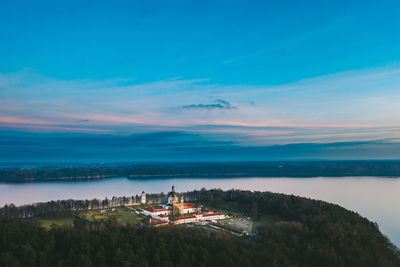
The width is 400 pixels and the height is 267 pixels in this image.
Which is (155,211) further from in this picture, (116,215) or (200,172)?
(200,172)

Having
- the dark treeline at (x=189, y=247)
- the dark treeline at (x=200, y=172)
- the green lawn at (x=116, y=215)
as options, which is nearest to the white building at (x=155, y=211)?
the green lawn at (x=116, y=215)

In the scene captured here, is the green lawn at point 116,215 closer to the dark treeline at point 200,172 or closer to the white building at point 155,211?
the white building at point 155,211

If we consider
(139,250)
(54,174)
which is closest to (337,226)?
(139,250)

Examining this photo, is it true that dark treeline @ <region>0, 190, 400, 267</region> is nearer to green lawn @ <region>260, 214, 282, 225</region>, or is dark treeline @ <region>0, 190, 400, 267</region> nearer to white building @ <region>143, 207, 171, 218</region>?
green lawn @ <region>260, 214, 282, 225</region>

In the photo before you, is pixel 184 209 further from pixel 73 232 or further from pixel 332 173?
pixel 332 173

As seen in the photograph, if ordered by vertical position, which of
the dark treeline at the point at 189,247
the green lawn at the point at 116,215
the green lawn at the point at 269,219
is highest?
the dark treeline at the point at 189,247
